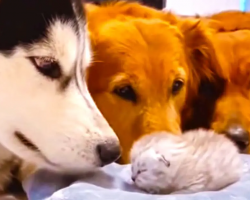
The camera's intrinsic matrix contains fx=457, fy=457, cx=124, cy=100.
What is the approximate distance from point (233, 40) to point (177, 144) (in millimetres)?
732

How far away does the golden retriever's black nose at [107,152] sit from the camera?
85 cm

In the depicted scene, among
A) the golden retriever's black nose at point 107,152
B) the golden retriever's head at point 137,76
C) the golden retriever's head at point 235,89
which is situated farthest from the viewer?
the golden retriever's head at point 235,89

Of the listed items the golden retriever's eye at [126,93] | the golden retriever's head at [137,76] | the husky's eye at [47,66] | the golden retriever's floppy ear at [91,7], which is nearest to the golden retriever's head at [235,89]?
the golden retriever's head at [137,76]

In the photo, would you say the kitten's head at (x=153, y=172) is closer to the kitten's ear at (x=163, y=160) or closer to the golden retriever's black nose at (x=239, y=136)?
the kitten's ear at (x=163, y=160)

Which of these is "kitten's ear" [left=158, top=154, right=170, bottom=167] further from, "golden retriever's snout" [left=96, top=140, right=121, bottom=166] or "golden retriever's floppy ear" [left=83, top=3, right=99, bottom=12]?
"golden retriever's floppy ear" [left=83, top=3, right=99, bottom=12]

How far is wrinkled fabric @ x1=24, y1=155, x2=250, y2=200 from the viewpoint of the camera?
73 centimetres

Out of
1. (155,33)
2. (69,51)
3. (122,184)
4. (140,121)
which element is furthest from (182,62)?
(122,184)

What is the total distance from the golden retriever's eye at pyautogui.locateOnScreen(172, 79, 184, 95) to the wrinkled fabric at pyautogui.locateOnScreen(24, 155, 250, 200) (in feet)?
0.97

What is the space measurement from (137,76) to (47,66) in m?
0.27

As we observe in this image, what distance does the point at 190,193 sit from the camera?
768mm

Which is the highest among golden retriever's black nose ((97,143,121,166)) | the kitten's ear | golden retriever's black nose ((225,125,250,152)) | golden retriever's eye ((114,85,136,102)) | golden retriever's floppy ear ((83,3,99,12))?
golden retriever's floppy ear ((83,3,99,12))

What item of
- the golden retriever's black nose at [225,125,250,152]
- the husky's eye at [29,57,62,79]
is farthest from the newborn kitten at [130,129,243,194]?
the golden retriever's black nose at [225,125,250,152]

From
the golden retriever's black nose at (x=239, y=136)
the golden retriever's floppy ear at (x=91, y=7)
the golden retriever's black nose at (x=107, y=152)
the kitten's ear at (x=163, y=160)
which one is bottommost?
the golden retriever's black nose at (x=239, y=136)

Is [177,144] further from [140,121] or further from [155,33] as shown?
[155,33]
